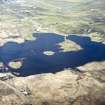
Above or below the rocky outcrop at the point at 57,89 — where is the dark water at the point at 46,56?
above

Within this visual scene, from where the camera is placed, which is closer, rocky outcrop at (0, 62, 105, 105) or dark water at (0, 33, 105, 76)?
rocky outcrop at (0, 62, 105, 105)

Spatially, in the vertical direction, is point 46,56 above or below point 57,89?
above

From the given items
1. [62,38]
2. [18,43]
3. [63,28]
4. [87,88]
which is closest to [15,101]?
[87,88]

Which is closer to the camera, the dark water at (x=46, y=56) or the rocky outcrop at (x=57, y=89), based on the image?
the rocky outcrop at (x=57, y=89)

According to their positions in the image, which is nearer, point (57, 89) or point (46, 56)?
point (57, 89)

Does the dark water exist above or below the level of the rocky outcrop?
above
